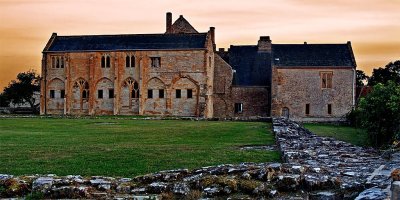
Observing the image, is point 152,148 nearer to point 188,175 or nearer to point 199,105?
point 188,175

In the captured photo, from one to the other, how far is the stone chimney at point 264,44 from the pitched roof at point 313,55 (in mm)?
3608

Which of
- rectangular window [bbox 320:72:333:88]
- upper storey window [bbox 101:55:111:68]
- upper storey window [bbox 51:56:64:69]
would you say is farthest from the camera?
upper storey window [bbox 51:56:64:69]

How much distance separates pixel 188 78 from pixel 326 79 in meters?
16.6

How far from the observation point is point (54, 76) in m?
74.6

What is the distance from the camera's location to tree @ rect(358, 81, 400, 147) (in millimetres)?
29859

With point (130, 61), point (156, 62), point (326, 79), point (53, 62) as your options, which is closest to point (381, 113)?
point (326, 79)

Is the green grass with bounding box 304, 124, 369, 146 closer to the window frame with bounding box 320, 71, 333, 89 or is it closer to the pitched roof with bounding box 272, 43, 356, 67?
the window frame with bounding box 320, 71, 333, 89

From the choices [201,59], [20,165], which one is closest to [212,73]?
[201,59]

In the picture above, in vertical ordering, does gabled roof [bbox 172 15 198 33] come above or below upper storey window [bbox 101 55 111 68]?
above

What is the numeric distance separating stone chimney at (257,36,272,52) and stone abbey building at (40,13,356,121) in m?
0.97

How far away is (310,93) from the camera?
69.9 meters

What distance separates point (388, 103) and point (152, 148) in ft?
47.7

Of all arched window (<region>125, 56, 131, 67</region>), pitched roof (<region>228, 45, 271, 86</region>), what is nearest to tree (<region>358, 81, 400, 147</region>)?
pitched roof (<region>228, 45, 271, 86</region>)

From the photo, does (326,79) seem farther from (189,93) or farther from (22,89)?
(22,89)
